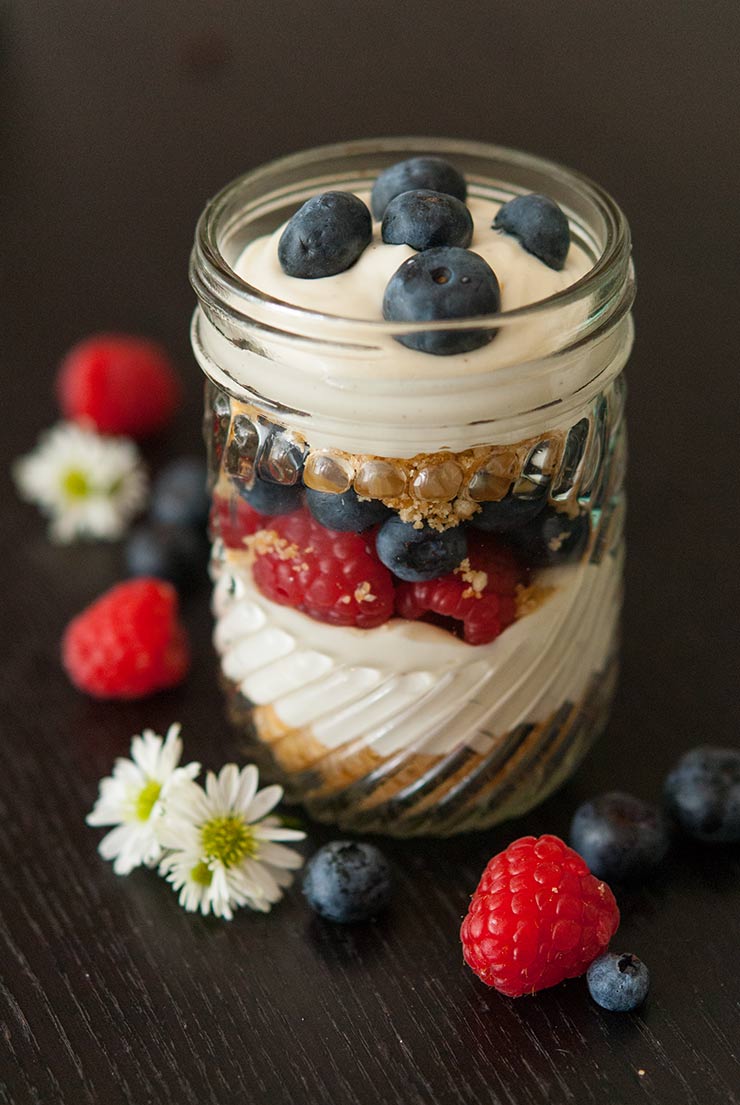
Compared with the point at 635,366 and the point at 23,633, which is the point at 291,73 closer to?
the point at 635,366

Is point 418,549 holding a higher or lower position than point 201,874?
higher

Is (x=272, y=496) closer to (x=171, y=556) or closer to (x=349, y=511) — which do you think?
(x=349, y=511)

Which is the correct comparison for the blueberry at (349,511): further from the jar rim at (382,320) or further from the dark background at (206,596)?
the dark background at (206,596)

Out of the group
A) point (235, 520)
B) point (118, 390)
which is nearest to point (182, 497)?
point (118, 390)

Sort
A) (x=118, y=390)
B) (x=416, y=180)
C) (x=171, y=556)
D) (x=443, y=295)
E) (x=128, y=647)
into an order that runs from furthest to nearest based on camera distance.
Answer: (x=118, y=390)
(x=171, y=556)
(x=128, y=647)
(x=416, y=180)
(x=443, y=295)

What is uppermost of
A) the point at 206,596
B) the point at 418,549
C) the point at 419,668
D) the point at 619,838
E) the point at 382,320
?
the point at 382,320

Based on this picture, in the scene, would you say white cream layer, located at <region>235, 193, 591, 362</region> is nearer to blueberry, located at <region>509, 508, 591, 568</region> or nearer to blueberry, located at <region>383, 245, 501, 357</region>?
blueberry, located at <region>383, 245, 501, 357</region>
